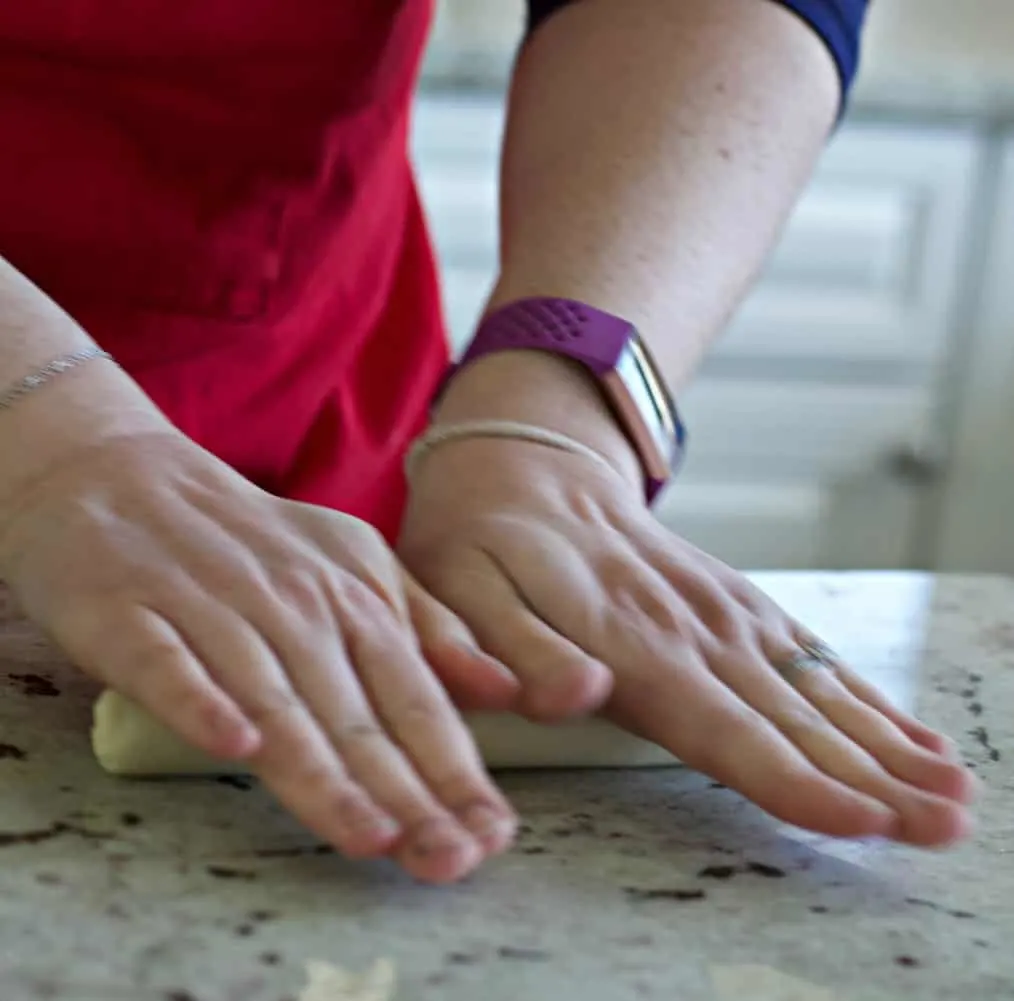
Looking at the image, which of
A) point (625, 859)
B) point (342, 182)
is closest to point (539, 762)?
point (625, 859)

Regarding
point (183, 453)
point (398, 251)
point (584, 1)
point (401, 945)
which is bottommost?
point (401, 945)

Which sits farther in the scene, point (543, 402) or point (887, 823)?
point (543, 402)

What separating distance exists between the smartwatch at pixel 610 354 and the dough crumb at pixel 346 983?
0.34m

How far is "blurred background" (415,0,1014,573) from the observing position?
1.61 metres

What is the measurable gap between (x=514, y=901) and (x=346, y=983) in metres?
0.07

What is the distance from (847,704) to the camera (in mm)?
518

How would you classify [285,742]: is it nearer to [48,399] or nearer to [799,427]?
[48,399]

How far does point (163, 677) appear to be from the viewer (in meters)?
0.44

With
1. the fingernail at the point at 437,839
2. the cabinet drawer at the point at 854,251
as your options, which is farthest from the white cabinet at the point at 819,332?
the fingernail at the point at 437,839

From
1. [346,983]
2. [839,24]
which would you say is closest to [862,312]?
[839,24]

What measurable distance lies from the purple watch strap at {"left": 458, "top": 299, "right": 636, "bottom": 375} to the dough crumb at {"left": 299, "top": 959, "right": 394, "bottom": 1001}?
0.34 metres

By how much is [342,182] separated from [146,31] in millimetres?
147

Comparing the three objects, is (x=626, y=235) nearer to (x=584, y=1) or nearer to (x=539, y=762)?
(x=584, y=1)

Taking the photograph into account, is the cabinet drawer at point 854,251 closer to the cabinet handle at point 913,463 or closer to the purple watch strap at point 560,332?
the cabinet handle at point 913,463
